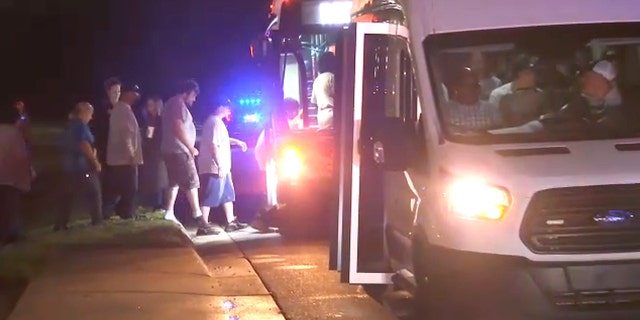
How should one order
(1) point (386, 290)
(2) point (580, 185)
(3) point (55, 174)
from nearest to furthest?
(2) point (580, 185) < (1) point (386, 290) < (3) point (55, 174)

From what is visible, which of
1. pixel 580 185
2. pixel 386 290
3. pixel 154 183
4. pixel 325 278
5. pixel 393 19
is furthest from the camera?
pixel 154 183

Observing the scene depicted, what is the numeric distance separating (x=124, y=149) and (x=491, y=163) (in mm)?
7637

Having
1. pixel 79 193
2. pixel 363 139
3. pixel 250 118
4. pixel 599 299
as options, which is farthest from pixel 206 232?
pixel 250 118

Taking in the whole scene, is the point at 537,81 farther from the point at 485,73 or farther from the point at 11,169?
the point at 11,169

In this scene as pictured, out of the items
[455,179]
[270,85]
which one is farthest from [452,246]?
[270,85]

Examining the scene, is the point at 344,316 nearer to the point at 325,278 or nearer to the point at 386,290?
the point at 386,290

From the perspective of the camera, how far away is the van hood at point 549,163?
6.17 metres

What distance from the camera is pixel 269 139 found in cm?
1298

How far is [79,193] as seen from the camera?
42.2 ft

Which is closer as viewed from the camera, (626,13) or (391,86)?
(626,13)

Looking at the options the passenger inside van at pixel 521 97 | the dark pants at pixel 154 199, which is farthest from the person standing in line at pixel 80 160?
the passenger inside van at pixel 521 97

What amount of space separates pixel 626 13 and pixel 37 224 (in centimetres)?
958

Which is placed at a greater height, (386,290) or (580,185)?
(580,185)

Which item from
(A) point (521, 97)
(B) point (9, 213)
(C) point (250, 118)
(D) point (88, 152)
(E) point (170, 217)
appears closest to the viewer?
(A) point (521, 97)
